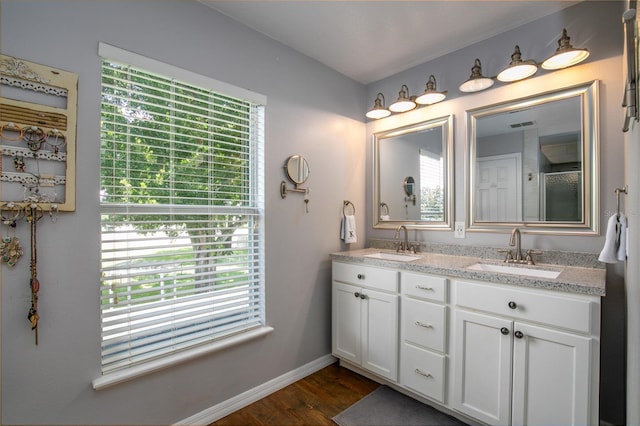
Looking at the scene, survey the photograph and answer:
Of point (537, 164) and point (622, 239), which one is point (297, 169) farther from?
point (622, 239)

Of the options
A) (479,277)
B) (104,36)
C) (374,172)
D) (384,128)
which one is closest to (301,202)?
(374,172)

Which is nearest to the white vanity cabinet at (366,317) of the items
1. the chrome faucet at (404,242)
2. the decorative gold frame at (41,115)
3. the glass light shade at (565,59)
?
the chrome faucet at (404,242)

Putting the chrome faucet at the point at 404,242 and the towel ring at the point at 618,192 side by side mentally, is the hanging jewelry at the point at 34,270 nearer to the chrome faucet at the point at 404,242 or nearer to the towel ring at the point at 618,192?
the chrome faucet at the point at 404,242

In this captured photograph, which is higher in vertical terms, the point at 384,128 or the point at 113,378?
the point at 384,128

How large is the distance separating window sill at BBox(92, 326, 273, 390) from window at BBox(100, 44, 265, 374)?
0.10 feet

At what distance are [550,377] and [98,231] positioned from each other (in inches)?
90.1

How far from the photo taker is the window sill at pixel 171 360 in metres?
1.42

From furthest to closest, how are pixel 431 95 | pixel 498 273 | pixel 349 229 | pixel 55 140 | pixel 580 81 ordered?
pixel 349 229 < pixel 431 95 < pixel 580 81 < pixel 498 273 < pixel 55 140

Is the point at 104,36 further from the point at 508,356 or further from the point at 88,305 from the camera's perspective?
the point at 508,356

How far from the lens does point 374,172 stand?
2801mm

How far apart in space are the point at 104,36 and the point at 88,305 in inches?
51.6

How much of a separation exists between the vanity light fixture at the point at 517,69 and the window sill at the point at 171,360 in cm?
228

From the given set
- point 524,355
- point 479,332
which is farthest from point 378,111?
point 524,355

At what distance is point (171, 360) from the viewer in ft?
5.29
